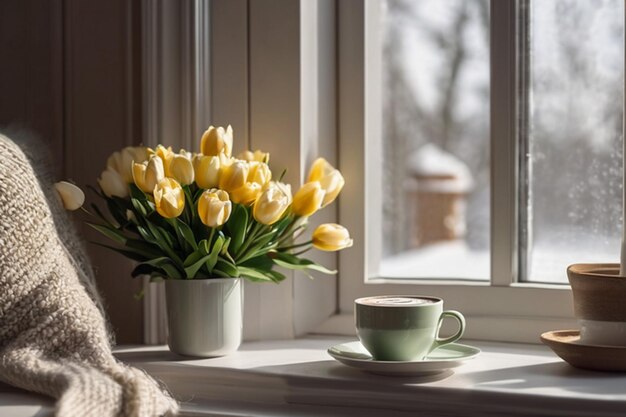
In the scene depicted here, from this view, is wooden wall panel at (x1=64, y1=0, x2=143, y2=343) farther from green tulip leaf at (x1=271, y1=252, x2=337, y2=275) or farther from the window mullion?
the window mullion

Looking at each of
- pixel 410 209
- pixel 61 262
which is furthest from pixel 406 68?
pixel 61 262

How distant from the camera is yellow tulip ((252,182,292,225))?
0.99 m

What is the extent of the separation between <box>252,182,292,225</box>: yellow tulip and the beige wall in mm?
278

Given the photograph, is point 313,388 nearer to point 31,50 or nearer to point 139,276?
point 139,276

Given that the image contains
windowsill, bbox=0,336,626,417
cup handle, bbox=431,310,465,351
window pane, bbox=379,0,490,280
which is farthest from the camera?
window pane, bbox=379,0,490,280

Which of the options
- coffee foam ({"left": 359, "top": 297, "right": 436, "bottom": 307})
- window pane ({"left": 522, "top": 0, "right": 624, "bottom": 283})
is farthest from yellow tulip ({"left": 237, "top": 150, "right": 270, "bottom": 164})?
window pane ({"left": 522, "top": 0, "right": 624, "bottom": 283})

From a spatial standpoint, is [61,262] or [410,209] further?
[410,209]

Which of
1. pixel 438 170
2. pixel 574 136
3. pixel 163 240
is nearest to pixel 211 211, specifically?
pixel 163 240

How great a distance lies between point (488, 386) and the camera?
890 millimetres

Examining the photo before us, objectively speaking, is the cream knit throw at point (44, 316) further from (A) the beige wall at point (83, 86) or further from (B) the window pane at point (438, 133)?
(B) the window pane at point (438, 133)

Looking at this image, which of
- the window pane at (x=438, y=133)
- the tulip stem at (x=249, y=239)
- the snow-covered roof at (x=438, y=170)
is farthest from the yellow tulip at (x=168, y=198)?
the snow-covered roof at (x=438, y=170)

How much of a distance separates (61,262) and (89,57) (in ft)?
1.23

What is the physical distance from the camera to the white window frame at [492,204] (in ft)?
3.72

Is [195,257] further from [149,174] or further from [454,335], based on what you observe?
[454,335]
